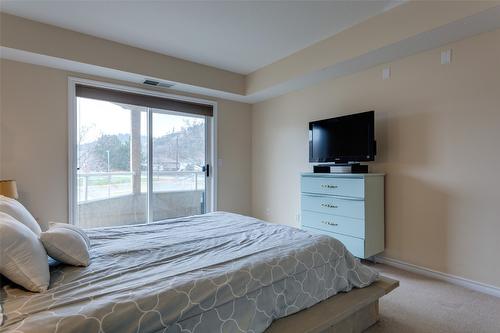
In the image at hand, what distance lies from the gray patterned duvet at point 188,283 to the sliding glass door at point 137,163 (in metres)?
1.72

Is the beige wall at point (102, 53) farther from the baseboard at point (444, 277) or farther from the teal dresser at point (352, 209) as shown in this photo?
the baseboard at point (444, 277)

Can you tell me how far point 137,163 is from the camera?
12.8 ft

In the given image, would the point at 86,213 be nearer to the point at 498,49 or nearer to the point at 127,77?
the point at 127,77

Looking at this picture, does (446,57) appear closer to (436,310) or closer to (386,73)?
(386,73)

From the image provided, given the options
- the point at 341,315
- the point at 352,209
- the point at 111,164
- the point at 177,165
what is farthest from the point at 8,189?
the point at 352,209

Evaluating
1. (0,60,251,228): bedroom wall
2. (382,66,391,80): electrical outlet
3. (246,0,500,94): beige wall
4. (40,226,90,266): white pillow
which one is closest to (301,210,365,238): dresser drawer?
(382,66,391,80): electrical outlet

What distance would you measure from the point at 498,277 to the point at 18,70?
16.9 ft

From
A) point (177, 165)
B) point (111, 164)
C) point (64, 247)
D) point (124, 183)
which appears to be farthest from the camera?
point (177, 165)

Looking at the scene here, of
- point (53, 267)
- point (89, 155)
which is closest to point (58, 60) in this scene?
point (89, 155)

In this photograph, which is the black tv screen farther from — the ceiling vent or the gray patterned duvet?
the ceiling vent

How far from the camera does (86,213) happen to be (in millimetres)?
3516

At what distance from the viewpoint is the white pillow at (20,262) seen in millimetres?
1129

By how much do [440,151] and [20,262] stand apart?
3290 millimetres

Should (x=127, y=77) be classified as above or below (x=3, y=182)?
above
